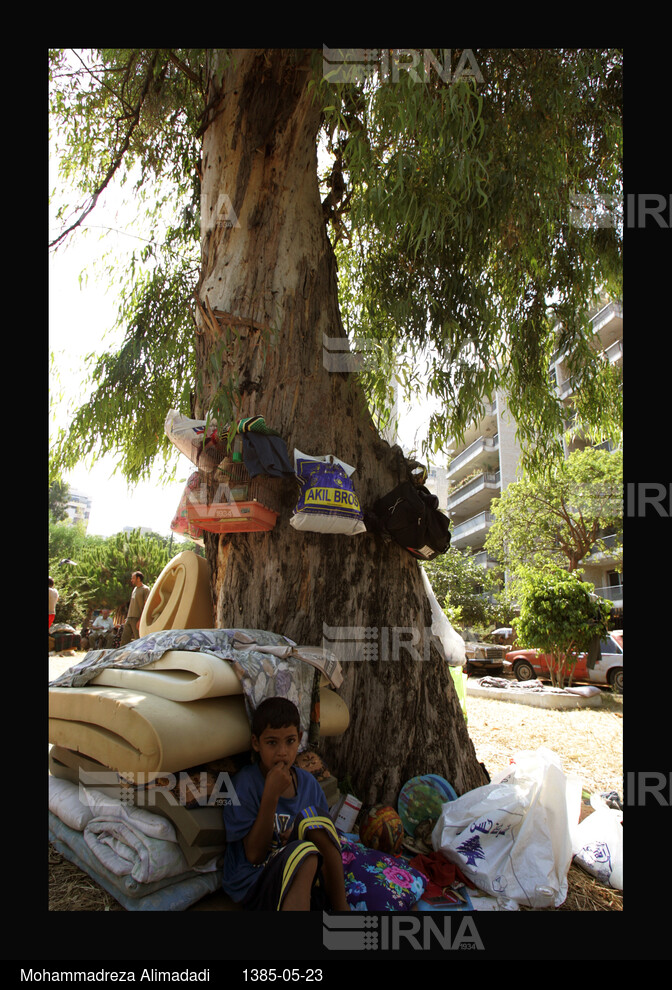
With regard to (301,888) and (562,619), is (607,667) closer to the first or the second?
(562,619)

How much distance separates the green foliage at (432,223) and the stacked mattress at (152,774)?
1.50 m

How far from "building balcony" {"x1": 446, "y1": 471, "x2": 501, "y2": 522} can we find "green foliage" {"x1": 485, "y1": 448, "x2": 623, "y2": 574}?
10.9 meters

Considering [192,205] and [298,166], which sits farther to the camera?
[192,205]

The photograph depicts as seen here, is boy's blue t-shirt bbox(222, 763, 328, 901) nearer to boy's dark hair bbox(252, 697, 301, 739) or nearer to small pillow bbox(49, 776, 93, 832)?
boy's dark hair bbox(252, 697, 301, 739)

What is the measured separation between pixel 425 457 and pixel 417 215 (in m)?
1.74

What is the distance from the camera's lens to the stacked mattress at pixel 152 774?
2.43 metres

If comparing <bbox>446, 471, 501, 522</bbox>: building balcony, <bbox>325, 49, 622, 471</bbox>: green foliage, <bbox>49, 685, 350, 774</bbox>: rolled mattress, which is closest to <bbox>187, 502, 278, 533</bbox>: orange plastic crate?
<bbox>49, 685, 350, 774</bbox>: rolled mattress

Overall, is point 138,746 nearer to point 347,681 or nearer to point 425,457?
point 347,681

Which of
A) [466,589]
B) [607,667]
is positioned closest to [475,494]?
[466,589]

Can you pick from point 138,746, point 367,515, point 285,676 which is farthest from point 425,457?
point 138,746

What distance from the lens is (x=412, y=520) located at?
3.87 metres

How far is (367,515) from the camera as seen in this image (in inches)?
159

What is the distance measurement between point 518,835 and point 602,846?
0.74 meters
